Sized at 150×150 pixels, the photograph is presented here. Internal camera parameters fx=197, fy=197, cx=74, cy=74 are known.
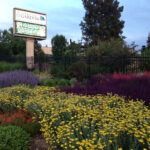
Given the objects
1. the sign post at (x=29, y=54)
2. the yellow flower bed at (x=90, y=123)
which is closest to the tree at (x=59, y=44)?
the sign post at (x=29, y=54)

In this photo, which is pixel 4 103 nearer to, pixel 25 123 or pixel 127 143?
pixel 25 123

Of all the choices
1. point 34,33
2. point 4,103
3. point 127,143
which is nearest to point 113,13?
point 34,33

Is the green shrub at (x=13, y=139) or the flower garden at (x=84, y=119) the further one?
the green shrub at (x=13, y=139)

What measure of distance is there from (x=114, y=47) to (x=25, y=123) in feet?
41.6

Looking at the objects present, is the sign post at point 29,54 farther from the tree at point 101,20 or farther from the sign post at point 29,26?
the tree at point 101,20

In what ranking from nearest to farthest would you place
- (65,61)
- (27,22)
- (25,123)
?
(25,123)
(65,61)
(27,22)

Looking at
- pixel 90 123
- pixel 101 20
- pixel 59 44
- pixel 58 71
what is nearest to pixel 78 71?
pixel 58 71

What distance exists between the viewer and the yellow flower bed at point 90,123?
2672 mm

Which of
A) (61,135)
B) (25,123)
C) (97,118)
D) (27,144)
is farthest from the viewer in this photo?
(25,123)

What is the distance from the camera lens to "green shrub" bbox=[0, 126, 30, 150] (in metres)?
3.38

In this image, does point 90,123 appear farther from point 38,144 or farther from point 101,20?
point 101,20

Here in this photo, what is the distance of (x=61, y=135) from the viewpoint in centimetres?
308

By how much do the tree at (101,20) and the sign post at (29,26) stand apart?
14701mm

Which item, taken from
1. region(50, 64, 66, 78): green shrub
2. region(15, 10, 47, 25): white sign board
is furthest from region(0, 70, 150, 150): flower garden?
region(15, 10, 47, 25): white sign board
